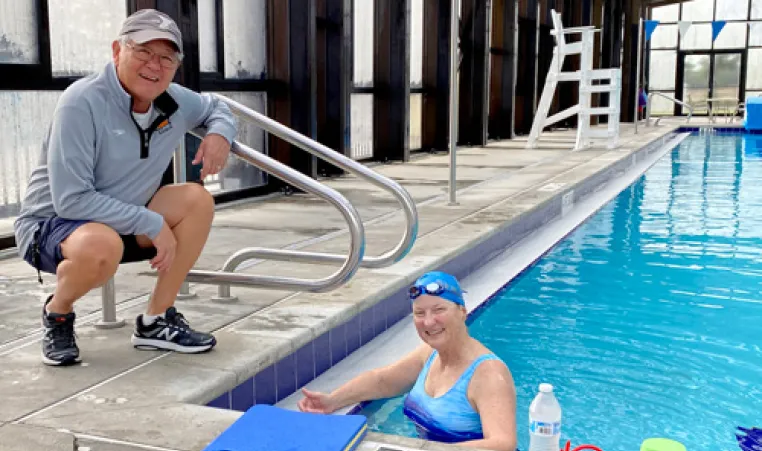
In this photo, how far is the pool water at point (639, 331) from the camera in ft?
9.78

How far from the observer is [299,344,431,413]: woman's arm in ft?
8.64

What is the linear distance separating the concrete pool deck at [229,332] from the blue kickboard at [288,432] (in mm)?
54

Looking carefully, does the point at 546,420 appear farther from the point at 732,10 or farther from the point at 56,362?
the point at 732,10

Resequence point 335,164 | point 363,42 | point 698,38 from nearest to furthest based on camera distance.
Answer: point 335,164
point 363,42
point 698,38

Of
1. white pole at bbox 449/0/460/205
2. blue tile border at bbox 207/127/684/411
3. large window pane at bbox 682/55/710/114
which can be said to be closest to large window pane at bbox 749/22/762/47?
large window pane at bbox 682/55/710/114

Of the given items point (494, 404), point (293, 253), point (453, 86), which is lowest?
point (494, 404)

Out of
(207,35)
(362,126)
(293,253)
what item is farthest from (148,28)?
(362,126)

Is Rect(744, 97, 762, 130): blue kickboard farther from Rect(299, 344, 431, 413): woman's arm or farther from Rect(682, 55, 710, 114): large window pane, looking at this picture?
Rect(299, 344, 431, 413): woman's arm

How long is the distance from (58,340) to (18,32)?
250cm

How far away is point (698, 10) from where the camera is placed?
25.5 meters

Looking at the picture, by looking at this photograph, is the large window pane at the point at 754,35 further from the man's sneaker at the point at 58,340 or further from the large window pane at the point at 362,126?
the man's sneaker at the point at 58,340

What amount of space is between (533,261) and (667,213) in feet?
8.40

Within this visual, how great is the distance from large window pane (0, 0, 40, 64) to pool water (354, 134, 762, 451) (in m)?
2.69

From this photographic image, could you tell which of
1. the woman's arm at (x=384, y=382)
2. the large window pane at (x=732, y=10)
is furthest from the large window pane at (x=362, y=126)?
the large window pane at (x=732, y=10)
